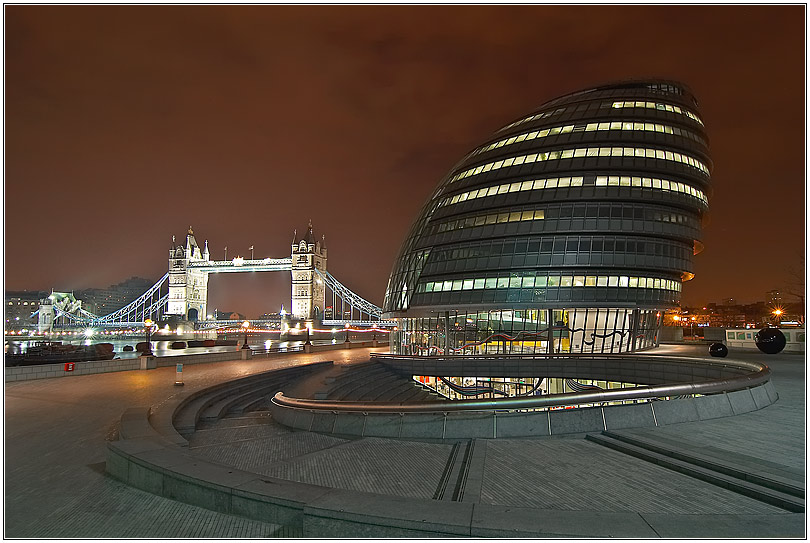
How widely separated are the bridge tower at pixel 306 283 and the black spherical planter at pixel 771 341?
147996 mm

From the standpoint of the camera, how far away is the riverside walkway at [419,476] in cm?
710

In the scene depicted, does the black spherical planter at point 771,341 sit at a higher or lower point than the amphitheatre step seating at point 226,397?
higher

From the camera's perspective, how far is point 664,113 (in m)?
52.5

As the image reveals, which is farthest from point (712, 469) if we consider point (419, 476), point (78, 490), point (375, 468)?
point (78, 490)

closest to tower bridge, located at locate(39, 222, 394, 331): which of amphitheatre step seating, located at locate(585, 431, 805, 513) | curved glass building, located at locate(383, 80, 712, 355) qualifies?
curved glass building, located at locate(383, 80, 712, 355)

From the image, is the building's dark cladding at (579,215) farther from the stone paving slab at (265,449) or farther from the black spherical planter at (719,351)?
the stone paving slab at (265,449)

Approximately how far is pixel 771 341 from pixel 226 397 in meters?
35.2

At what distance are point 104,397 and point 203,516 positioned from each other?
14.3 m

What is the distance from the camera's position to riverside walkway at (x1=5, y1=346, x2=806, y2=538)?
23.3 ft

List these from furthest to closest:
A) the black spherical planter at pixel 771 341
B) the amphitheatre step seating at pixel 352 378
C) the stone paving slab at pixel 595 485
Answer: the black spherical planter at pixel 771 341 → the amphitheatre step seating at pixel 352 378 → the stone paving slab at pixel 595 485

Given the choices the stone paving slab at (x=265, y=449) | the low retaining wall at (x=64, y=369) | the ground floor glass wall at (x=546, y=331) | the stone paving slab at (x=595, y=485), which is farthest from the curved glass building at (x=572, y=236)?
the stone paving slab at (x=595, y=485)

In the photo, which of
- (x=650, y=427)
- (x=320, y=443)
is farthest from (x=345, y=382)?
(x=650, y=427)

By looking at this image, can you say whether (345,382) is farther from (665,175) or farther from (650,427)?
(665,175)

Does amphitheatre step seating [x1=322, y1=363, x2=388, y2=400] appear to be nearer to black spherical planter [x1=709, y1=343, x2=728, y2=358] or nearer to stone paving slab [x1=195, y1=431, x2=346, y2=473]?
stone paving slab [x1=195, y1=431, x2=346, y2=473]
